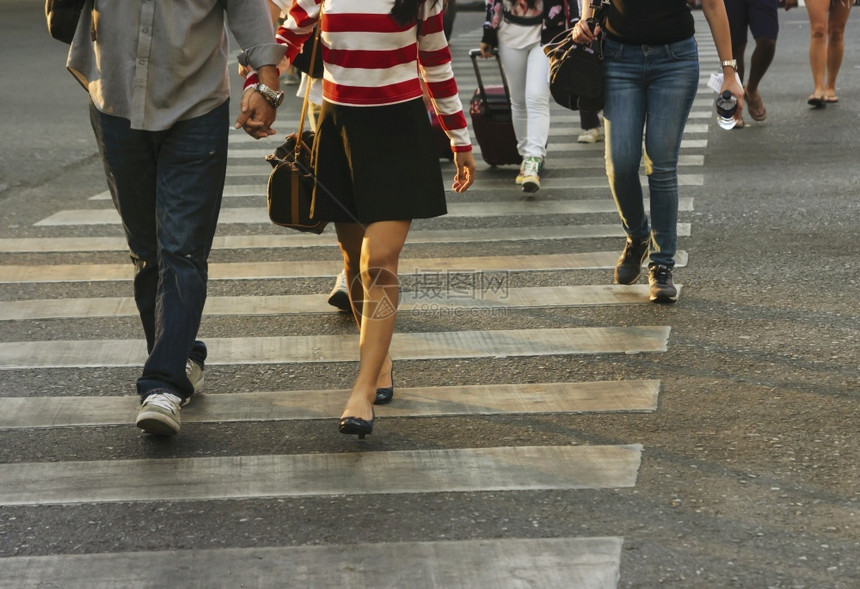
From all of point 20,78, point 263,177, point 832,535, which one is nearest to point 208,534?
point 832,535

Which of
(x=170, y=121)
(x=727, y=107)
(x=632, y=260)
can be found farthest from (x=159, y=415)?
(x=727, y=107)

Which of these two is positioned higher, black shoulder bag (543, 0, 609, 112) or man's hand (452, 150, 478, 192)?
man's hand (452, 150, 478, 192)

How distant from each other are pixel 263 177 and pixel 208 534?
6.39 m

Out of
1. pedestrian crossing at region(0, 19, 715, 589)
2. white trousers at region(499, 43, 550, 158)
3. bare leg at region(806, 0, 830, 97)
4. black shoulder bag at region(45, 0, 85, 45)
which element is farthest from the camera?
bare leg at region(806, 0, 830, 97)

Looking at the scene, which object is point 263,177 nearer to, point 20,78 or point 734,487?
point 734,487

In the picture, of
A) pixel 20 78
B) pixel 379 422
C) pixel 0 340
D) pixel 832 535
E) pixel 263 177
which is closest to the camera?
pixel 832 535

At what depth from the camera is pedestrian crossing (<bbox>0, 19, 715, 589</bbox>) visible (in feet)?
11.5

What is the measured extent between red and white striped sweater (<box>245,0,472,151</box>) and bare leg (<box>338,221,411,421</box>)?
1.49ft

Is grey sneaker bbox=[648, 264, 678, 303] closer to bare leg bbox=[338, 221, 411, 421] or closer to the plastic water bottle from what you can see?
the plastic water bottle

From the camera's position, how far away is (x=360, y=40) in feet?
14.0

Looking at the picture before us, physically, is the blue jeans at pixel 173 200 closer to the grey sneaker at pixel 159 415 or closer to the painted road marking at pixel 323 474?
the grey sneaker at pixel 159 415

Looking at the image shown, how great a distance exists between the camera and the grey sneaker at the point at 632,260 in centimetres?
633

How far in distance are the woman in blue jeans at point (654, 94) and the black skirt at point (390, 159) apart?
1819mm

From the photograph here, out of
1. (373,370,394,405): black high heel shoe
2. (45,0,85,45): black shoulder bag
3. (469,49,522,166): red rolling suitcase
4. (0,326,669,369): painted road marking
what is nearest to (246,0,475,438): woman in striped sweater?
(373,370,394,405): black high heel shoe
